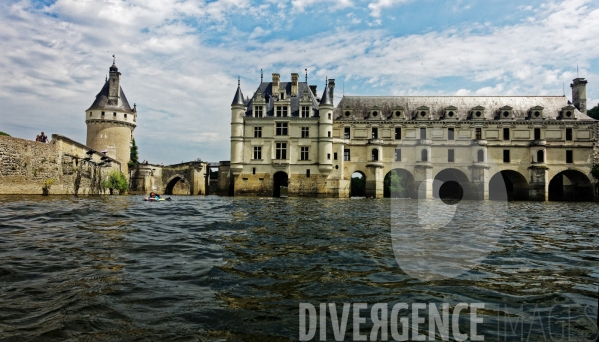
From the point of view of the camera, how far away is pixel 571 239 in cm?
1066

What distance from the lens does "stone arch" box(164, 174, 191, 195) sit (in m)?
50.5

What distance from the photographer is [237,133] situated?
148 feet

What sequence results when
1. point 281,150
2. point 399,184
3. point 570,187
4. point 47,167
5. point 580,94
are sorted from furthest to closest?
point 580,94 < point 570,187 < point 399,184 < point 281,150 < point 47,167

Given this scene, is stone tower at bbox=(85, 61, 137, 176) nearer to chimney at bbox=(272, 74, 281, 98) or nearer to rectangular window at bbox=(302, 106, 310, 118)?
chimney at bbox=(272, 74, 281, 98)

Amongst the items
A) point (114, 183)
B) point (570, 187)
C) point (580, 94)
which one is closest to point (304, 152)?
point (114, 183)

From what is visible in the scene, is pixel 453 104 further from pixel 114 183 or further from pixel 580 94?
pixel 114 183

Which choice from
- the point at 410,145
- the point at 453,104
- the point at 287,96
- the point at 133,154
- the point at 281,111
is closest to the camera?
the point at 281,111

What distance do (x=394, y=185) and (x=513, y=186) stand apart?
1533cm

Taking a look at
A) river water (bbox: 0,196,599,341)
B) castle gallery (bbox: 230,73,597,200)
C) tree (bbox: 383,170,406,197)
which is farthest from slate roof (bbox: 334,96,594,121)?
river water (bbox: 0,196,599,341)

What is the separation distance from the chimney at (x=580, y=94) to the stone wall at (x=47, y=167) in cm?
5650

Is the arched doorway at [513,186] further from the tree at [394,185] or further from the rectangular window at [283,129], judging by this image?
the rectangular window at [283,129]

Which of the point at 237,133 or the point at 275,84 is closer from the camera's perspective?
the point at 237,133

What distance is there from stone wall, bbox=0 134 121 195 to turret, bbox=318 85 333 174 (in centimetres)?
2267

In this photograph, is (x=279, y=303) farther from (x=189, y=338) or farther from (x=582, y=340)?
(x=582, y=340)
